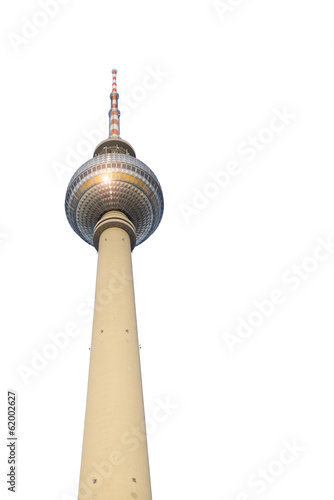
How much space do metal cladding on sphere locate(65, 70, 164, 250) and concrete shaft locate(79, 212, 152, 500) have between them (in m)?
8.06

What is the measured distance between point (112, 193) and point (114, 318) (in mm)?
15621

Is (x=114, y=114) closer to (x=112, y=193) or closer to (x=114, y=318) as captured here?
(x=112, y=193)

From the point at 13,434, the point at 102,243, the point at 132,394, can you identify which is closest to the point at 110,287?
the point at 102,243

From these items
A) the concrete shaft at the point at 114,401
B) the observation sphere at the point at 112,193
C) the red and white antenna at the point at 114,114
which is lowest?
the concrete shaft at the point at 114,401

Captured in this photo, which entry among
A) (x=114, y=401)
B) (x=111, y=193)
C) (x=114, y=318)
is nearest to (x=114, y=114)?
(x=111, y=193)

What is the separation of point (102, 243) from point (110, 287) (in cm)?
652

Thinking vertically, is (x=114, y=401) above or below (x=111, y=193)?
below

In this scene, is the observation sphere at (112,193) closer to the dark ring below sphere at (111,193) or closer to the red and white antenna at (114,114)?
the dark ring below sphere at (111,193)

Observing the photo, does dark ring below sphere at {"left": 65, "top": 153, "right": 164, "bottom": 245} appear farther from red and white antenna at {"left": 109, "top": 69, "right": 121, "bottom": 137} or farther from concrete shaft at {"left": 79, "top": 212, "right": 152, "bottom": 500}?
red and white antenna at {"left": 109, "top": 69, "right": 121, "bottom": 137}

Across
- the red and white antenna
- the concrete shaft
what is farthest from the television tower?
the red and white antenna

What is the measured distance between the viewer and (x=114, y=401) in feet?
105

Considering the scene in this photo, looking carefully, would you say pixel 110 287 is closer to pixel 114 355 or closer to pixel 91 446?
pixel 114 355

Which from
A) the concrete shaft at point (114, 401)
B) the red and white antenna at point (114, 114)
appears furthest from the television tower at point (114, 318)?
the red and white antenna at point (114, 114)

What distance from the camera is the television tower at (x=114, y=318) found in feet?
96.0
